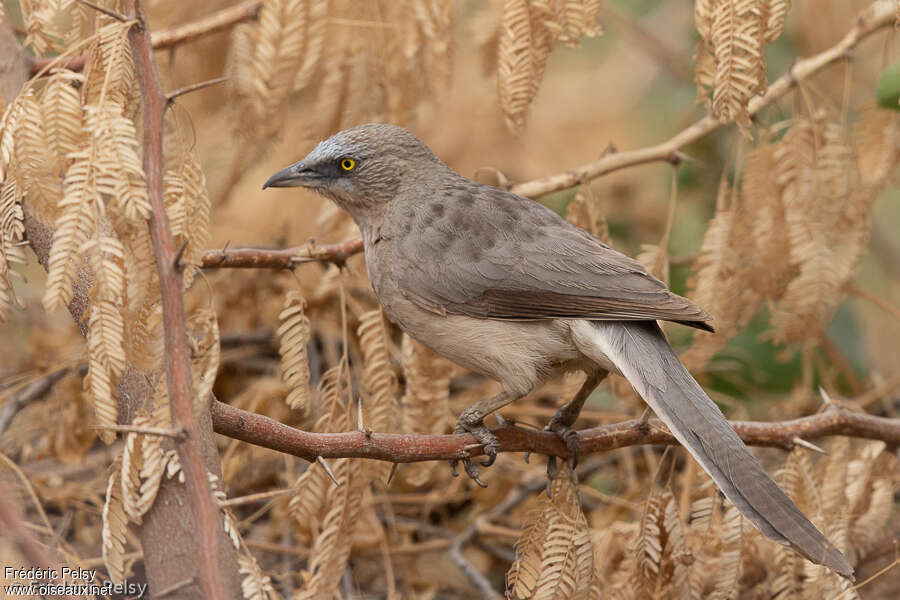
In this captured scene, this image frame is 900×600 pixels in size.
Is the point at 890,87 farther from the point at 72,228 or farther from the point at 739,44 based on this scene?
the point at 72,228

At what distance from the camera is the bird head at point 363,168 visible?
391cm

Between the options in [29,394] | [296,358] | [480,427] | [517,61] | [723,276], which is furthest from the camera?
[29,394]

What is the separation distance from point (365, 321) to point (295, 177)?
69 cm

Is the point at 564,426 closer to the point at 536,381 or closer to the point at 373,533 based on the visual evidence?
the point at 536,381

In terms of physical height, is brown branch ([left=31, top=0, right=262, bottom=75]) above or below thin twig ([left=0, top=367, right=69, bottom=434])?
above

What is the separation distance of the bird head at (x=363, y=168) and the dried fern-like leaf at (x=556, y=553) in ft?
4.91

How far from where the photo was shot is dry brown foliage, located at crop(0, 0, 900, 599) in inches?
92.4

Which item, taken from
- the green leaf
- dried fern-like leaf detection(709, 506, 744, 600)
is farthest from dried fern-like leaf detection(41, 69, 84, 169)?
the green leaf

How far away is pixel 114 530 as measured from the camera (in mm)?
2322

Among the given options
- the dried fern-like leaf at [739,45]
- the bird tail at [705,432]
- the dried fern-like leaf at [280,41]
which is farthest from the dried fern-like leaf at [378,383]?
the dried fern-like leaf at [739,45]

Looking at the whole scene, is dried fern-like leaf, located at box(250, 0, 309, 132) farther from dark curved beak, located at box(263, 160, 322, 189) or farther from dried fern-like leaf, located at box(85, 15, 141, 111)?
dried fern-like leaf, located at box(85, 15, 141, 111)

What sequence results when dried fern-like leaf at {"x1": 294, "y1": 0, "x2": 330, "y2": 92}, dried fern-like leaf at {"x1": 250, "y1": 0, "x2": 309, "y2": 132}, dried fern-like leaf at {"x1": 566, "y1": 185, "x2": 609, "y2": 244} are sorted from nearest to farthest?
dried fern-like leaf at {"x1": 250, "y1": 0, "x2": 309, "y2": 132}
dried fern-like leaf at {"x1": 294, "y1": 0, "x2": 330, "y2": 92}
dried fern-like leaf at {"x1": 566, "y1": 185, "x2": 609, "y2": 244}

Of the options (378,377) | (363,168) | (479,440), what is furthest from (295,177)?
(479,440)

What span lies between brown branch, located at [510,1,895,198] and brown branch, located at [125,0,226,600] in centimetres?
216
